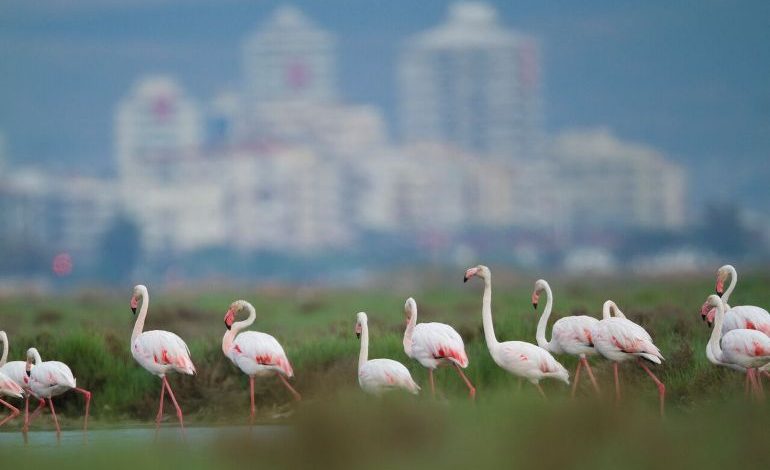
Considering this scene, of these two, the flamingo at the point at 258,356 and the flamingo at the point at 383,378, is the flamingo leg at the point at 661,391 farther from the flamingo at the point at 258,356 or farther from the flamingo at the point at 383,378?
the flamingo at the point at 258,356

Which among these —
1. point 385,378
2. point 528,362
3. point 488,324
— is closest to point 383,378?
point 385,378

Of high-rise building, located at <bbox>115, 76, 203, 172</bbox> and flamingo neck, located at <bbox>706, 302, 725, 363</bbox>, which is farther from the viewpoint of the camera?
high-rise building, located at <bbox>115, 76, 203, 172</bbox>

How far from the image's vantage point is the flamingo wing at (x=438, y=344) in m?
12.9

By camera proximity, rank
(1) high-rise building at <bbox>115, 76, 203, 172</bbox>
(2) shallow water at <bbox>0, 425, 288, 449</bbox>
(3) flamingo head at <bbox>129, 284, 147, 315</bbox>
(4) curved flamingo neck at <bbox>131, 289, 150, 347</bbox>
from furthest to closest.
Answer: (1) high-rise building at <bbox>115, 76, 203, 172</bbox> < (3) flamingo head at <bbox>129, 284, 147, 315</bbox> < (4) curved flamingo neck at <bbox>131, 289, 150, 347</bbox> < (2) shallow water at <bbox>0, 425, 288, 449</bbox>

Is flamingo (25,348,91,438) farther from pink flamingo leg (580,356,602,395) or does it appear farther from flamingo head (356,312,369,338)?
pink flamingo leg (580,356,602,395)

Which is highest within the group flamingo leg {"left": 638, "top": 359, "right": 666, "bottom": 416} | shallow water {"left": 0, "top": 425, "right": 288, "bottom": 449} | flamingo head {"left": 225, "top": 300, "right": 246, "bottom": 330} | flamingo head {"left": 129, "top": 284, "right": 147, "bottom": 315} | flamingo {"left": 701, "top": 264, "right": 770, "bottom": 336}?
flamingo head {"left": 129, "top": 284, "right": 147, "bottom": 315}

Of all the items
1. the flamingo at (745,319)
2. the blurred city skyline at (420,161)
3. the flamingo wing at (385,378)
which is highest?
the blurred city skyline at (420,161)

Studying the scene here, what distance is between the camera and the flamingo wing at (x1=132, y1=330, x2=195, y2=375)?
13.4 meters

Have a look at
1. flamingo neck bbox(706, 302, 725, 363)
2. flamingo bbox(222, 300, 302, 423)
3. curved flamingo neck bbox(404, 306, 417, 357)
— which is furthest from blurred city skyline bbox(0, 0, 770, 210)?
flamingo neck bbox(706, 302, 725, 363)

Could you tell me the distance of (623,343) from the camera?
40.8 feet

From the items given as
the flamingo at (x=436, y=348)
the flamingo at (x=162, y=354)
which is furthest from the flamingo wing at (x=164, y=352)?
the flamingo at (x=436, y=348)

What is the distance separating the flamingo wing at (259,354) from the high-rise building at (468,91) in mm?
177920

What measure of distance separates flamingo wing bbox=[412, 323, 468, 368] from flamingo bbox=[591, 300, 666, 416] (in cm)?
97

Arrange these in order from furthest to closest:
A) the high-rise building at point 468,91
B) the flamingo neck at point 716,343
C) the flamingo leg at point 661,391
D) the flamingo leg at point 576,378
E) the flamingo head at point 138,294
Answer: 1. the high-rise building at point 468,91
2. the flamingo head at point 138,294
3. the flamingo leg at point 576,378
4. the flamingo neck at point 716,343
5. the flamingo leg at point 661,391
